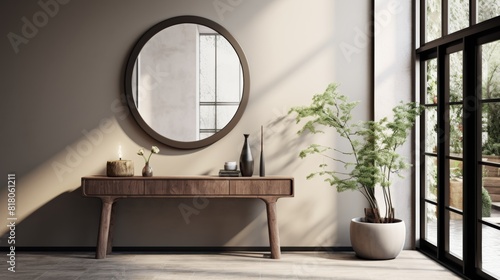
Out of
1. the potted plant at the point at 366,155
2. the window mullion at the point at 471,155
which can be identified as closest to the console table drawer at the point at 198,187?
the potted plant at the point at 366,155

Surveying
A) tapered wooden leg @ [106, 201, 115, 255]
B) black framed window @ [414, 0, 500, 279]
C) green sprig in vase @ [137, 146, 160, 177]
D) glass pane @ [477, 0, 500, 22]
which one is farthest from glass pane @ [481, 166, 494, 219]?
tapered wooden leg @ [106, 201, 115, 255]

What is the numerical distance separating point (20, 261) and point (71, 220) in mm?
657

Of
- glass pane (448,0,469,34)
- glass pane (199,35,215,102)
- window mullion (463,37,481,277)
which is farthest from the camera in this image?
glass pane (199,35,215,102)

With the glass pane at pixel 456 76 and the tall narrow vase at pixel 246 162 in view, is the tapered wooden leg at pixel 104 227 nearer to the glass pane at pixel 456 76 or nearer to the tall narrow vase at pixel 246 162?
the tall narrow vase at pixel 246 162

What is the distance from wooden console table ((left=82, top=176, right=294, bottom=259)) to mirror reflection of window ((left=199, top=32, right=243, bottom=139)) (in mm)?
610

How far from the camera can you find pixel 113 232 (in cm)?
578

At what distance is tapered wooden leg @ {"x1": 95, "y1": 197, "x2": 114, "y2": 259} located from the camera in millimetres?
5367

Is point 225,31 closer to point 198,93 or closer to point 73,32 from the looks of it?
point 198,93

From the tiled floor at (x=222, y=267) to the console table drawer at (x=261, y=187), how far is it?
0.61m

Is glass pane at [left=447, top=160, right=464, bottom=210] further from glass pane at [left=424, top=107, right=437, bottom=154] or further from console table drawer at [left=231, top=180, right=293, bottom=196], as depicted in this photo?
console table drawer at [left=231, top=180, right=293, bottom=196]

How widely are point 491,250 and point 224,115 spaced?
8.76 feet

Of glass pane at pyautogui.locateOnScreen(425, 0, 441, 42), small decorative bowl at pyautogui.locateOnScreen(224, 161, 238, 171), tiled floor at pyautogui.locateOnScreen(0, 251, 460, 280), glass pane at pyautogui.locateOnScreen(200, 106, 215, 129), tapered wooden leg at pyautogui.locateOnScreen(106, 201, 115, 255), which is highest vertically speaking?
glass pane at pyautogui.locateOnScreen(425, 0, 441, 42)

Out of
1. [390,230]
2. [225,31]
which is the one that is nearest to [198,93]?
[225,31]

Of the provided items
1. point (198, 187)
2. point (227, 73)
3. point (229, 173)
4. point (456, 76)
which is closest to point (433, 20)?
point (456, 76)
